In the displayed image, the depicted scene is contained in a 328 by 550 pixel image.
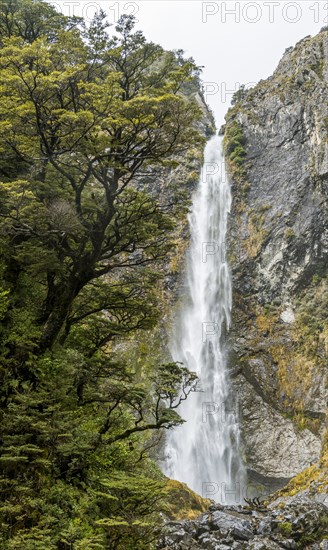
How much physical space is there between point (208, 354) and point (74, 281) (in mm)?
18804

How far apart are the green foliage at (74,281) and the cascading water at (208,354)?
568 inches

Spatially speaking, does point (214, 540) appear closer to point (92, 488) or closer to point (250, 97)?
point (92, 488)

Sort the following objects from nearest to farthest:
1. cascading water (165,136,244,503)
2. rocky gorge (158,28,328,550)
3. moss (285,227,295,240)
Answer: rocky gorge (158,28,328,550), cascading water (165,136,244,503), moss (285,227,295,240)

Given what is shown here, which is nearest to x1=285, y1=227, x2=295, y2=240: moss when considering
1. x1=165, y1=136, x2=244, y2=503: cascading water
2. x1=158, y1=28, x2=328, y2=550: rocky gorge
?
x1=158, y1=28, x2=328, y2=550: rocky gorge

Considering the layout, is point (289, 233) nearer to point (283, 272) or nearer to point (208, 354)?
point (283, 272)

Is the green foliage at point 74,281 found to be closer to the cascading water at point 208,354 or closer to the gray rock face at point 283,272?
the cascading water at point 208,354

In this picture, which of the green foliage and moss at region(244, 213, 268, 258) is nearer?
the green foliage

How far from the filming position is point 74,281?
30.6 ft

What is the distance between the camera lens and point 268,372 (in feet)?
82.6

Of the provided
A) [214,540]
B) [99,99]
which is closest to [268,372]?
[214,540]

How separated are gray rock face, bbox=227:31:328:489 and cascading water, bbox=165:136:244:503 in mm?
782

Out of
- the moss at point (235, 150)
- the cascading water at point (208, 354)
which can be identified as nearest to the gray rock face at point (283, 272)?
the moss at point (235, 150)

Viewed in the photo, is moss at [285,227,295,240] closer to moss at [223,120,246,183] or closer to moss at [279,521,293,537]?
moss at [223,120,246,183]

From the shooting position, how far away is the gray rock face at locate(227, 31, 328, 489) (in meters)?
23.0
